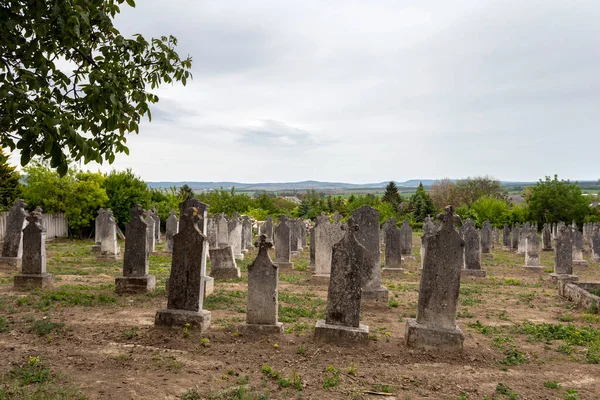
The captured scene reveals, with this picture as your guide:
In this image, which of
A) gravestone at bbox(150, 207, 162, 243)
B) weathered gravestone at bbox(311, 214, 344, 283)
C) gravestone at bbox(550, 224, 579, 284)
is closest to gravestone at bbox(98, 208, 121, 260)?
gravestone at bbox(150, 207, 162, 243)

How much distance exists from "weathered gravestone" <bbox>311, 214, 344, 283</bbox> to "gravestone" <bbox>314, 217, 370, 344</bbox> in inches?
234

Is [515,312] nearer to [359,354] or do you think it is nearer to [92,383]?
[359,354]

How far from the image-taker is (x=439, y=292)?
6676 mm

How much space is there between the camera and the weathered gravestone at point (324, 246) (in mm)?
12883

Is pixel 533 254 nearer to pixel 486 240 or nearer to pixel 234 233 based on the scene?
pixel 486 240

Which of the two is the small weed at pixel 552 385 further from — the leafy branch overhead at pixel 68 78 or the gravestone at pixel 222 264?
the gravestone at pixel 222 264

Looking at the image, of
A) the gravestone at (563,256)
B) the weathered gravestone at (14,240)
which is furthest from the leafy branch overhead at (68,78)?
the gravestone at (563,256)

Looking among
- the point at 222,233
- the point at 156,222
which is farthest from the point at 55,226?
the point at 222,233

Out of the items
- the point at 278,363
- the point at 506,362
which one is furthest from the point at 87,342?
the point at 506,362

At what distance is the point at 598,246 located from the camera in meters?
21.4

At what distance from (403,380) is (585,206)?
42613 millimetres

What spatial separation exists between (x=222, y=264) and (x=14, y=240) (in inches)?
285

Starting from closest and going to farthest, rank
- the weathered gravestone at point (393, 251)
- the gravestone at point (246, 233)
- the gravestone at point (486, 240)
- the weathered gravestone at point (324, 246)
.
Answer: the weathered gravestone at point (324, 246), the weathered gravestone at point (393, 251), the gravestone at point (246, 233), the gravestone at point (486, 240)

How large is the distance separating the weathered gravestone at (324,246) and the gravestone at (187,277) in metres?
6.18
